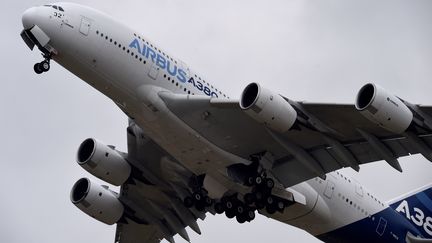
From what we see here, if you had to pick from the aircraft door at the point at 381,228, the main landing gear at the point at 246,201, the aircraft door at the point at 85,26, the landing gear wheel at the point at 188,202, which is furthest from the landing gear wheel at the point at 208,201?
the aircraft door at the point at 85,26

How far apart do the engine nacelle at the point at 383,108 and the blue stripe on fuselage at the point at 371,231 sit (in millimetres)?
7978

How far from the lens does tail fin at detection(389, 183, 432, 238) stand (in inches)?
1476

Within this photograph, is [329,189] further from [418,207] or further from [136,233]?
[136,233]

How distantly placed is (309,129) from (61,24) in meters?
8.89

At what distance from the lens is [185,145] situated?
3266 cm

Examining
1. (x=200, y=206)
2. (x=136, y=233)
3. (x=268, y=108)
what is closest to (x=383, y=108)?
(x=268, y=108)

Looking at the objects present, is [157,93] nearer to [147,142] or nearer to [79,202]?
[147,142]

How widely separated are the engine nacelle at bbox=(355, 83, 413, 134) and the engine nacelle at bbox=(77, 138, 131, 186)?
1074cm

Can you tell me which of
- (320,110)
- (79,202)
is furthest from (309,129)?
(79,202)

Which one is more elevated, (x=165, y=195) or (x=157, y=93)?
(x=157, y=93)

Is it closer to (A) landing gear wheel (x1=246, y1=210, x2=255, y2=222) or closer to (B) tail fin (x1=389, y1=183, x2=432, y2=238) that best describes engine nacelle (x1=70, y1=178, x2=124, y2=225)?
(A) landing gear wheel (x1=246, y1=210, x2=255, y2=222)

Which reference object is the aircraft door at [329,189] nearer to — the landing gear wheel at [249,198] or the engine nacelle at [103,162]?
the landing gear wheel at [249,198]

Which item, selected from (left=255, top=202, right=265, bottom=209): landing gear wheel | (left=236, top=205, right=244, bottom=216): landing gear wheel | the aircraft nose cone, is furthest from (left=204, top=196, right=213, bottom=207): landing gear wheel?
the aircraft nose cone

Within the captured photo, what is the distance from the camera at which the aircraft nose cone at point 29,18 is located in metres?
31.7
